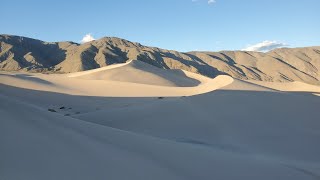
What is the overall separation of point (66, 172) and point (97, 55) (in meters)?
93.8

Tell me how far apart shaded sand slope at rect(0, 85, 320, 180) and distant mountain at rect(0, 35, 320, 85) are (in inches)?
2200

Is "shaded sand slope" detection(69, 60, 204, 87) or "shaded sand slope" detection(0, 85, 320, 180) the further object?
"shaded sand slope" detection(69, 60, 204, 87)

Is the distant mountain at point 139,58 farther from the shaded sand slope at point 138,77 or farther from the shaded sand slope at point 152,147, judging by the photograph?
the shaded sand slope at point 152,147

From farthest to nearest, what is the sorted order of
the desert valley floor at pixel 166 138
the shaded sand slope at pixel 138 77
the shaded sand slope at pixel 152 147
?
the shaded sand slope at pixel 138 77, the desert valley floor at pixel 166 138, the shaded sand slope at pixel 152 147

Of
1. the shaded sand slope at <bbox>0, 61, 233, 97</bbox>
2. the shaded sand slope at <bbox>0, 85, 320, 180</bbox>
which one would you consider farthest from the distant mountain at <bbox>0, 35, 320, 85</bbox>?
the shaded sand slope at <bbox>0, 85, 320, 180</bbox>

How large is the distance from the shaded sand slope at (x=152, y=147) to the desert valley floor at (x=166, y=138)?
0.01 metres

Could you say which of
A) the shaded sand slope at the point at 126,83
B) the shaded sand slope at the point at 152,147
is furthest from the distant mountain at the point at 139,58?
the shaded sand slope at the point at 152,147

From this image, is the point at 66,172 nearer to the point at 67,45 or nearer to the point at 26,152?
the point at 26,152

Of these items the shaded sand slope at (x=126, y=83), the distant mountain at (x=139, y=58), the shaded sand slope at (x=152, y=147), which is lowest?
the shaded sand slope at (x=152, y=147)

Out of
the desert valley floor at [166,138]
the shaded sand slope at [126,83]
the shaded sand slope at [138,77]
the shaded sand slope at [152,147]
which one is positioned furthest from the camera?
the shaded sand slope at [138,77]

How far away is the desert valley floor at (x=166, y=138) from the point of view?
536cm

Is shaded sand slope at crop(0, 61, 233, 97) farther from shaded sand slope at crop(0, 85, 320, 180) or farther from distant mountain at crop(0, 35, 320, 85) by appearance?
distant mountain at crop(0, 35, 320, 85)

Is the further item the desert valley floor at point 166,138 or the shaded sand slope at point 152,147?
the desert valley floor at point 166,138

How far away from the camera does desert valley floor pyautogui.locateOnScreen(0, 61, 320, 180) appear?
536 centimetres
